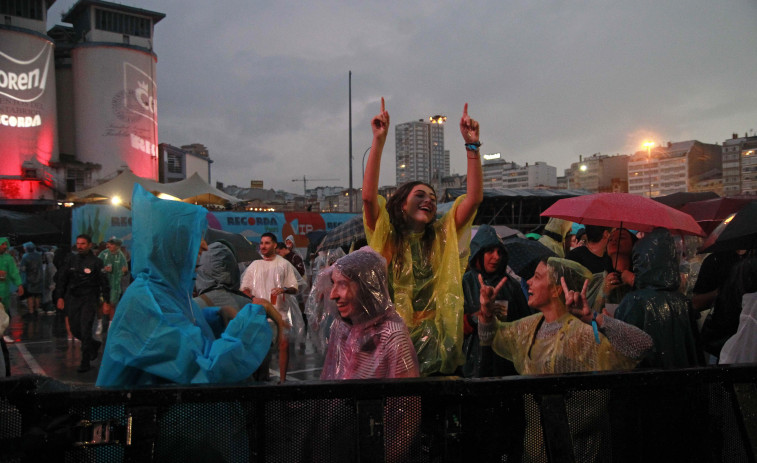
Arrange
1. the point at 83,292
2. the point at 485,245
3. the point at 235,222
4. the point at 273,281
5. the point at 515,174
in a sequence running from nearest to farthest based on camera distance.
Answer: the point at 485,245
the point at 273,281
the point at 83,292
the point at 235,222
the point at 515,174

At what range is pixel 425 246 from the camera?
127 inches

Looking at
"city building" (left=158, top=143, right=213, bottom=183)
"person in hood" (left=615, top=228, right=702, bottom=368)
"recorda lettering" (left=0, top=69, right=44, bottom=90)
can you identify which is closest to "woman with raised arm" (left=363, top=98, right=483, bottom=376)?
"person in hood" (left=615, top=228, right=702, bottom=368)

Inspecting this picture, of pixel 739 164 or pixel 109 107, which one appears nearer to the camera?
pixel 109 107

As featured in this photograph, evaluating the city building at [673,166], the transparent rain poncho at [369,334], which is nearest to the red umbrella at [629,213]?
the transparent rain poncho at [369,334]

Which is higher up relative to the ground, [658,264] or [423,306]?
[658,264]

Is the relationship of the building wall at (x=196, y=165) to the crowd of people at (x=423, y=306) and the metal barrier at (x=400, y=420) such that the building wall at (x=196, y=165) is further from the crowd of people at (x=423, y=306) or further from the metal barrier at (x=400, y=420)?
the metal barrier at (x=400, y=420)

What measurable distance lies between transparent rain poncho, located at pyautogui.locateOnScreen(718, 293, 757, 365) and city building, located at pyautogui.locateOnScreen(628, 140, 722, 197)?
170 ft

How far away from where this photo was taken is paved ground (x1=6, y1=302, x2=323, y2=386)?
7262 mm

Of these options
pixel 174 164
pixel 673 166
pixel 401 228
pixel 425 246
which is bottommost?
pixel 425 246

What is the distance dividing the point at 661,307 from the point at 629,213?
1.52m

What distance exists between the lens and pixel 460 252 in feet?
11.0

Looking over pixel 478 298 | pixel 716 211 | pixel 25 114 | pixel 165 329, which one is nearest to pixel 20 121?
pixel 25 114

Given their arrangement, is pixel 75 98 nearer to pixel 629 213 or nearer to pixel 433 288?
pixel 629 213

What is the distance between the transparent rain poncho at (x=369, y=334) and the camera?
233 centimetres
